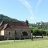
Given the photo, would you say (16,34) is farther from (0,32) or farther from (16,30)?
(0,32)

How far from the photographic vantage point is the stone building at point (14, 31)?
229 feet

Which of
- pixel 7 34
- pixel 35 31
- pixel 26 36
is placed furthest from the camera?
pixel 35 31

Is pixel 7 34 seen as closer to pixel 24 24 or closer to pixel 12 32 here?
pixel 12 32

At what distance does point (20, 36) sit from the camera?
240ft

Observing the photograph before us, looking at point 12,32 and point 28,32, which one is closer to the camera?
point 12,32

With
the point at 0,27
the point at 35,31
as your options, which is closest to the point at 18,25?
the point at 0,27

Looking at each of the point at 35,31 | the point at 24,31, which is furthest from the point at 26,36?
the point at 35,31

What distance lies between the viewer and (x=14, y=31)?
71938mm

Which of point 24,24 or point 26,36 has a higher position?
point 24,24

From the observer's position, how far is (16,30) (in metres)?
73.2

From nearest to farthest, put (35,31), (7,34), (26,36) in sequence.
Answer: (7,34) → (26,36) → (35,31)

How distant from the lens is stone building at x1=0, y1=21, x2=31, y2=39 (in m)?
69.8

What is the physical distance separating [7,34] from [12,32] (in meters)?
2.38

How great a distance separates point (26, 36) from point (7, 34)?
346 inches
